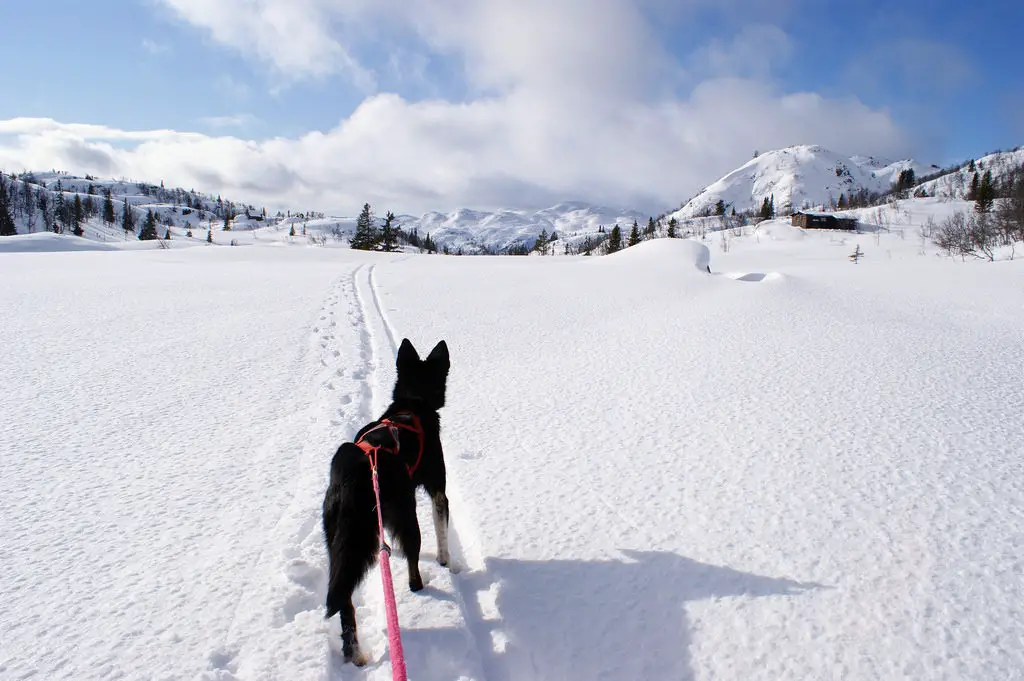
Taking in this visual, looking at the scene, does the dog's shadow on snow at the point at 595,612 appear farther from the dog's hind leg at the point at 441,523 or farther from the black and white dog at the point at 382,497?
the black and white dog at the point at 382,497

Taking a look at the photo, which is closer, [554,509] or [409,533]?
[409,533]

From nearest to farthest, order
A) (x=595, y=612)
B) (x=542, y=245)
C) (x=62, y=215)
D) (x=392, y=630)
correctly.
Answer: (x=392, y=630)
(x=595, y=612)
(x=62, y=215)
(x=542, y=245)

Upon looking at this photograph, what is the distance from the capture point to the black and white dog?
6.22 feet

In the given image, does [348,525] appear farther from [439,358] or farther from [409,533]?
[439,358]

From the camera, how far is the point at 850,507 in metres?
2.86

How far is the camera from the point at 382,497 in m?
2.07

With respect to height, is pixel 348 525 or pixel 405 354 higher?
pixel 405 354

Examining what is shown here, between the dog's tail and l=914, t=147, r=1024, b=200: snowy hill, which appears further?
l=914, t=147, r=1024, b=200: snowy hill

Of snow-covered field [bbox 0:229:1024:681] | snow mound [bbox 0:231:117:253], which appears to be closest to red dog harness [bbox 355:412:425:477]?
snow-covered field [bbox 0:229:1024:681]

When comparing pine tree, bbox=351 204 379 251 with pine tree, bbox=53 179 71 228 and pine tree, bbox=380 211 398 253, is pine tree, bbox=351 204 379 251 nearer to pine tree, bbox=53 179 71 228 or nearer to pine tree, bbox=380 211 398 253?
pine tree, bbox=380 211 398 253

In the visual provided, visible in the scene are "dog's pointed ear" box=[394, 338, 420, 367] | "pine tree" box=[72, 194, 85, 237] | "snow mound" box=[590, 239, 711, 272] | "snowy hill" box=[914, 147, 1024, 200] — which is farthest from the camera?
"snowy hill" box=[914, 147, 1024, 200]

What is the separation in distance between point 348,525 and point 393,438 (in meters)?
0.47

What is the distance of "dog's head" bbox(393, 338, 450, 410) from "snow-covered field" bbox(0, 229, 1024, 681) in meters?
0.83

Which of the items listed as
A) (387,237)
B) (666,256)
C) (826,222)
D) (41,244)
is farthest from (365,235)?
(826,222)
